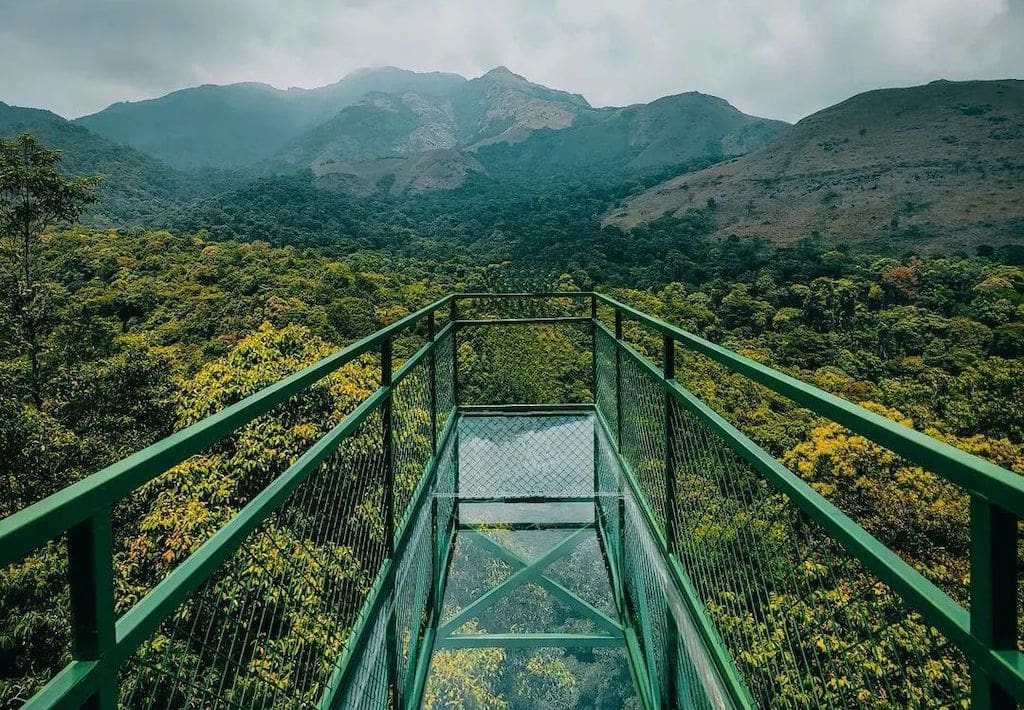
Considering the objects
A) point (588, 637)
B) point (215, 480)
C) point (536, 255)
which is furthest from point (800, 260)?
point (588, 637)

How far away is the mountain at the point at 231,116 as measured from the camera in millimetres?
111625

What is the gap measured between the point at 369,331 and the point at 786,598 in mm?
24175

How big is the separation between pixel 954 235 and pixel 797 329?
20.4m

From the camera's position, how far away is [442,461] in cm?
370

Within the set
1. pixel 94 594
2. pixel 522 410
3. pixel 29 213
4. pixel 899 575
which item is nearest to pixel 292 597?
A: pixel 94 594

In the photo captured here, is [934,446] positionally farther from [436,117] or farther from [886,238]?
[436,117]

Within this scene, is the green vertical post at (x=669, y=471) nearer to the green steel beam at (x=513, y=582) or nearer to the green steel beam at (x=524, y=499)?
the green steel beam at (x=513, y=582)

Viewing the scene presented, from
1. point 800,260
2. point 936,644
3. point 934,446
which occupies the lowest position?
point 936,644

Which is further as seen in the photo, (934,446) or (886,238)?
(886,238)

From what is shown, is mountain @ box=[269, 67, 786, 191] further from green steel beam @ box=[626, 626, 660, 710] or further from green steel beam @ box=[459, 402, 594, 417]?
green steel beam @ box=[626, 626, 660, 710]

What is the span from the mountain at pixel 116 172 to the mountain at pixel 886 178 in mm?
42439

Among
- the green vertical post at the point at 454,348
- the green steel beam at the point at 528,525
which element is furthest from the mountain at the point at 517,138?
the green steel beam at the point at 528,525

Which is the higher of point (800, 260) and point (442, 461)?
point (800, 260)

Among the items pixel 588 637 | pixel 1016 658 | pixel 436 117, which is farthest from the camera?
pixel 436 117
